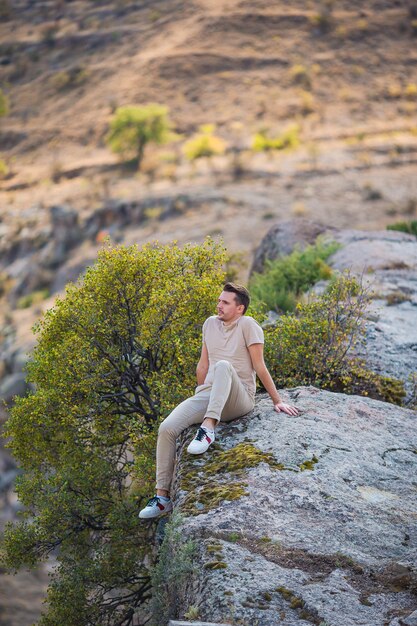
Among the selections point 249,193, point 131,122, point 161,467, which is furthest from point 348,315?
point 131,122

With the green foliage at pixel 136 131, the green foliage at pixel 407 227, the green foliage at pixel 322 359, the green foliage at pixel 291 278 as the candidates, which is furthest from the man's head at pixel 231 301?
the green foliage at pixel 136 131

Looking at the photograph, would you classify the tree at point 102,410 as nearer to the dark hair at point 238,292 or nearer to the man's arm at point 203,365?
the man's arm at point 203,365

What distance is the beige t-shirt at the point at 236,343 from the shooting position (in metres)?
6.78

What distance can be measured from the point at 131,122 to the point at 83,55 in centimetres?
2576

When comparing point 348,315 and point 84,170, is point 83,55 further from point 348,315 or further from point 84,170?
point 348,315

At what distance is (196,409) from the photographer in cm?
664

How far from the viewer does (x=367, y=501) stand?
5766 mm

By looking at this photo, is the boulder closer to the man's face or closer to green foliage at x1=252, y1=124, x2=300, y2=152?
the man's face

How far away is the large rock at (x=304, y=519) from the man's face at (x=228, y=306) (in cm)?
99

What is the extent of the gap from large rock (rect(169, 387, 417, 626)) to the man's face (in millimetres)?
995

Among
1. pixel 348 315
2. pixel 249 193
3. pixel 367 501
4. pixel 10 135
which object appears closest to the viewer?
pixel 367 501

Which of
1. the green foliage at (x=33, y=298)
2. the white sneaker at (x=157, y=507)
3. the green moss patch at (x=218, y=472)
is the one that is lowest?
the green foliage at (x=33, y=298)

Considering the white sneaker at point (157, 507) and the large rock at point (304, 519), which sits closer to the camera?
the large rock at point (304, 519)

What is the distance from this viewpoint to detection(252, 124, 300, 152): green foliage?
48.3m
